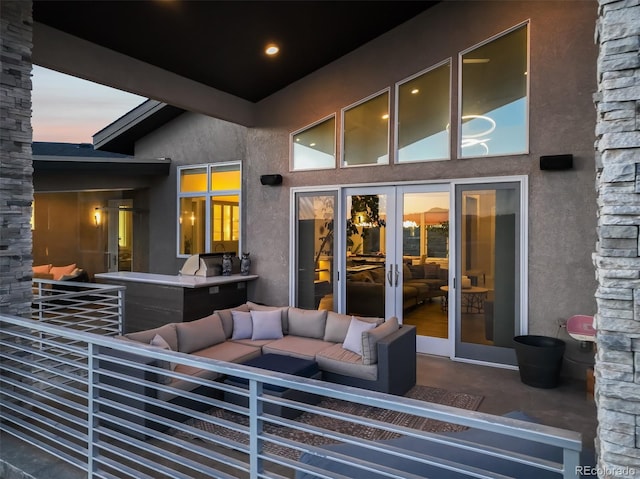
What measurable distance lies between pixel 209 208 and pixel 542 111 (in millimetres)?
6100

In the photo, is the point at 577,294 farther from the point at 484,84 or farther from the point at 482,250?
the point at 484,84

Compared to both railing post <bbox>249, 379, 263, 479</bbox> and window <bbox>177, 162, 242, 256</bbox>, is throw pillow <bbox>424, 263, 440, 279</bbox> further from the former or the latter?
railing post <bbox>249, 379, 263, 479</bbox>

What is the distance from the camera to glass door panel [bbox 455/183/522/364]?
5516mm

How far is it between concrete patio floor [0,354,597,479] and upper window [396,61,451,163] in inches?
109

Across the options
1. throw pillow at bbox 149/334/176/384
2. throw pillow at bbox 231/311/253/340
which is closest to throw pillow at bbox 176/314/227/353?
throw pillow at bbox 231/311/253/340

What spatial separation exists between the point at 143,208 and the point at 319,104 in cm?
527

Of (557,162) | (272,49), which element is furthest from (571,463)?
(272,49)

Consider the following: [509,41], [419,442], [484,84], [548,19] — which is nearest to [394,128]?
[484,84]

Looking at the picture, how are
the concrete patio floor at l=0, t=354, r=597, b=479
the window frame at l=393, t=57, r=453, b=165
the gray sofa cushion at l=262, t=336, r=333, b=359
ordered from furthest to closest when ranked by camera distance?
the window frame at l=393, t=57, r=453, b=165, the gray sofa cushion at l=262, t=336, r=333, b=359, the concrete patio floor at l=0, t=354, r=597, b=479

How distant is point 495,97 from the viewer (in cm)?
567

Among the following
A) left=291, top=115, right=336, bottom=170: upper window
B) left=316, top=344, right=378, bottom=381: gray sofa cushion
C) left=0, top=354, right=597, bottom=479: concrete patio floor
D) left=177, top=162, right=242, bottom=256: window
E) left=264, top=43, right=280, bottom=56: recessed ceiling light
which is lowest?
left=0, top=354, right=597, bottom=479: concrete patio floor

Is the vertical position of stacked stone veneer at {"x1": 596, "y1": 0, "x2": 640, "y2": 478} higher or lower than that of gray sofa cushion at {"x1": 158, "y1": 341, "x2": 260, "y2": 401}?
higher

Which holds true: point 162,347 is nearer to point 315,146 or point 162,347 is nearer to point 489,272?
point 489,272

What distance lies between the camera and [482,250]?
18.7 ft
